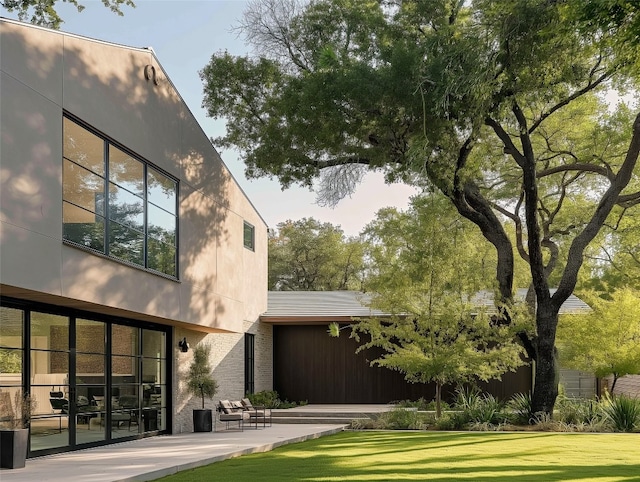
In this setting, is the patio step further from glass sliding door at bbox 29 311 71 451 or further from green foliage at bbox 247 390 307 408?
glass sliding door at bbox 29 311 71 451

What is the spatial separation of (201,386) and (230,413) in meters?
1.03

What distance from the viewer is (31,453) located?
525 inches

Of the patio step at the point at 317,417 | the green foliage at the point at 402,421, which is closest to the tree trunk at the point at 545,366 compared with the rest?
the green foliage at the point at 402,421

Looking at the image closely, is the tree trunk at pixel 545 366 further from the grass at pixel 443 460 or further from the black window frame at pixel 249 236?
the black window frame at pixel 249 236

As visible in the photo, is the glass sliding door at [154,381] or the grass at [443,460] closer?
the grass at [443,460]

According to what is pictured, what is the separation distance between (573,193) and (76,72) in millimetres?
19164

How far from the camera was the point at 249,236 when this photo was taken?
24953mm

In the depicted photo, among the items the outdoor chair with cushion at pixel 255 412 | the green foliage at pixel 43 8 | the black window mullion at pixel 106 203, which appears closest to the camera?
the black window mullion at pixel 106 203

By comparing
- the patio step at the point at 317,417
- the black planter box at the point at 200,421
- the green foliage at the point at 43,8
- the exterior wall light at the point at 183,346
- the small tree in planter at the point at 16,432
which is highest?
the green foliage at the point at 43,8

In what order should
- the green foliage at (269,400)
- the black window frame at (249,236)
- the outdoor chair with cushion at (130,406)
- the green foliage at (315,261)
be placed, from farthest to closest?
the green foliage at (315,261)
the green foliage at (269,400)
the black window frame at (249,236)
the outdoor chair with cushion at (130,406)

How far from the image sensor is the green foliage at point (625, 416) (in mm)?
19500

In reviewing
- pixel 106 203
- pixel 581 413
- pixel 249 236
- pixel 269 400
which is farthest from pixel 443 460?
pixel 269 400

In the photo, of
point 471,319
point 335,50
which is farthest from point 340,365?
point 335,50

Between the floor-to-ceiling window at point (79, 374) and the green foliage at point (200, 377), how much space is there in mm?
1118
